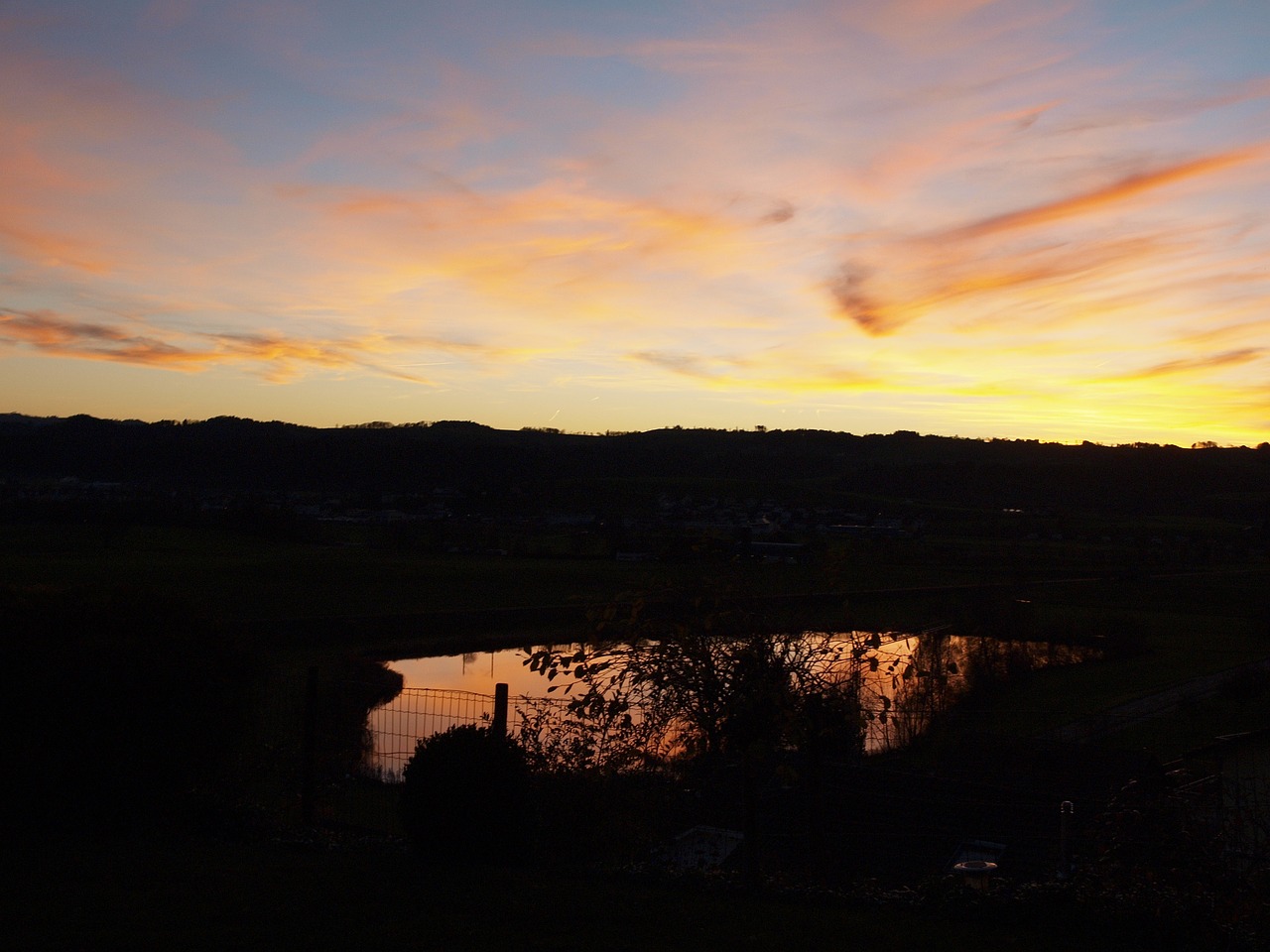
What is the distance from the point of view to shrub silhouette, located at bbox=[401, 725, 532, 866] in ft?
22.5

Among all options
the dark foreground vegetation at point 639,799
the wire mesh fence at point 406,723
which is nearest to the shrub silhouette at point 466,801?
the dark foreground vegetation at point 639,799

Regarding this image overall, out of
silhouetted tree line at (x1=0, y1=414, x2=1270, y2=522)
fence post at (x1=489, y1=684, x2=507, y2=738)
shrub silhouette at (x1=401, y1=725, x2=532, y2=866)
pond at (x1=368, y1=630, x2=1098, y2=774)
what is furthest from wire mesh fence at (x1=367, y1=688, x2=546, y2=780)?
silhouetted tree line at (x1=0, y1=414, x2=1270, y2=522)

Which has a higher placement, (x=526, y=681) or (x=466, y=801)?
(x=466, y=801)

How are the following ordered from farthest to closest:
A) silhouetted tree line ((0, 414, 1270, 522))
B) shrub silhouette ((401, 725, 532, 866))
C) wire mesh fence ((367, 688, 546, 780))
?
silhouetted tree line ((0, 414, 1270, 522))
wire mesh fence ((367, 688, 546, 780))
shrub silhouette ((401, 725, 532, 866))

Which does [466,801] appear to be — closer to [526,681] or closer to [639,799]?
[639,799]

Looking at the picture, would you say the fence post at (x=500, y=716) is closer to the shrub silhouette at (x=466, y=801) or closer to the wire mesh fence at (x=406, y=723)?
the shrub silhouette at (x=466, y=801)

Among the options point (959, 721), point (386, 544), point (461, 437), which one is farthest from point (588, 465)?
point (959, 721)

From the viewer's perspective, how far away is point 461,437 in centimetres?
13212

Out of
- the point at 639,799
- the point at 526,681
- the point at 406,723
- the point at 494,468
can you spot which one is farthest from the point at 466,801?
the point at 494,468

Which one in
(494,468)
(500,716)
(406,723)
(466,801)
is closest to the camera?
(466,801)

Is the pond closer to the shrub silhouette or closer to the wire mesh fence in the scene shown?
the wire mesh fence

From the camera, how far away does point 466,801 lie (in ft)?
22.5

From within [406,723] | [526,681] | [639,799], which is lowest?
[526,681]

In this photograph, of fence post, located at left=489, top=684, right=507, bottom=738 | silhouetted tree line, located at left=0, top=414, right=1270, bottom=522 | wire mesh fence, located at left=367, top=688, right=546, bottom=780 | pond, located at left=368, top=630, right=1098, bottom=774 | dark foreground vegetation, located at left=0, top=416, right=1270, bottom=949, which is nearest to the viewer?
dark foreground vegetation, located at left=0, top=416, right=1270, bottom=949
